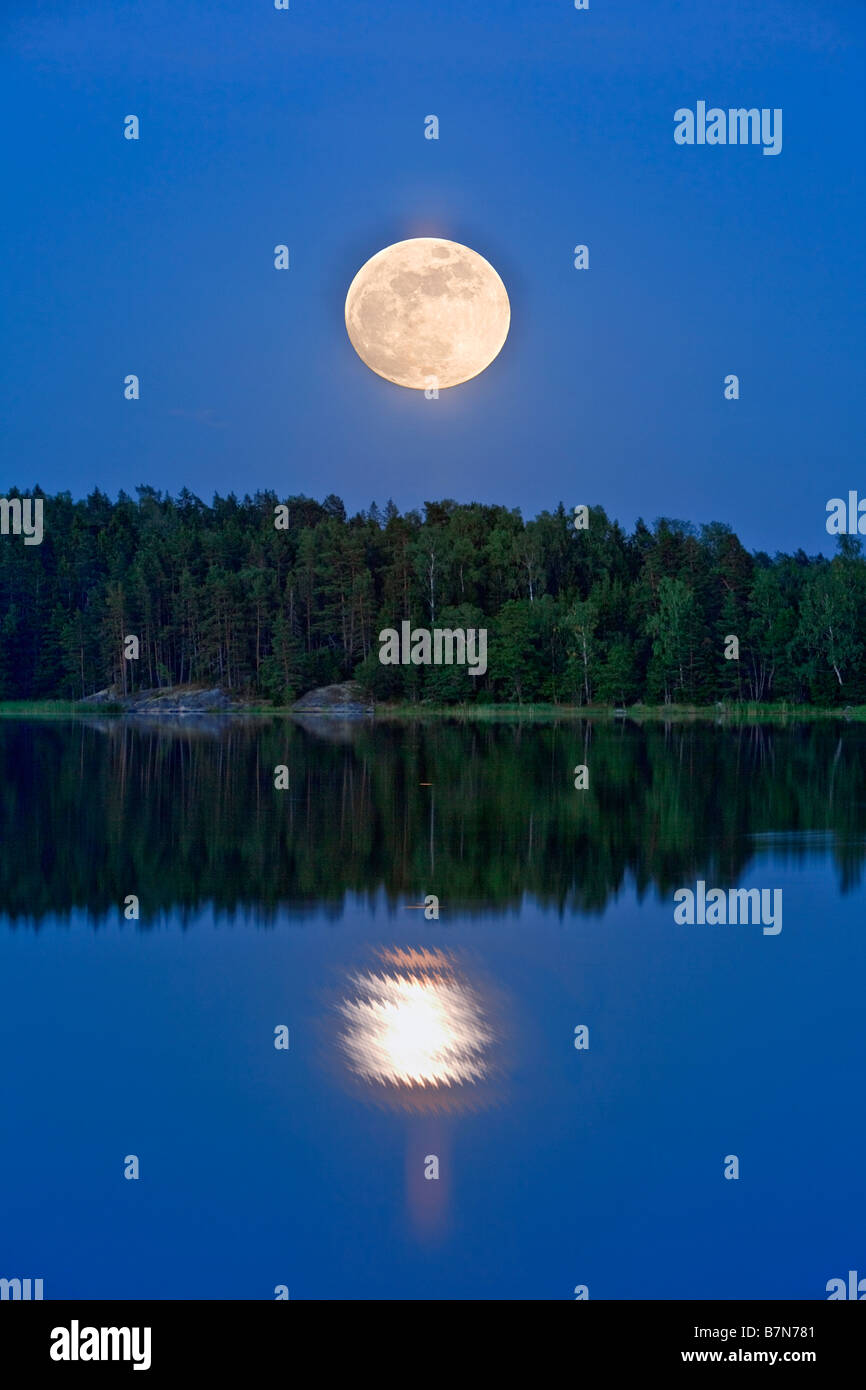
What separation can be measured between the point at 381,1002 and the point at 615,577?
78.0 m

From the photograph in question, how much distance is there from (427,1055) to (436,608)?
76545 mm

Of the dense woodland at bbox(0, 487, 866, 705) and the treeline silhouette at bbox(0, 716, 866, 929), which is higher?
the dense woodland at bbox(0, 487, 866, 705)

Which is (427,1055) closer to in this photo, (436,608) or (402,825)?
(402,825)

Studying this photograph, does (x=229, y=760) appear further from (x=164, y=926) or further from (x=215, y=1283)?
(x=215, y=1283)

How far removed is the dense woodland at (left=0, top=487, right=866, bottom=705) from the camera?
263 feet

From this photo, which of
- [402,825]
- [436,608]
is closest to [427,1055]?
[402,825]

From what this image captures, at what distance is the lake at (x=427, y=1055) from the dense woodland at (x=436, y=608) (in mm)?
54903

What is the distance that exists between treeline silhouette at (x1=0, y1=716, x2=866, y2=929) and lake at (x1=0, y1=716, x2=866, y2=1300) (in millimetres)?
138

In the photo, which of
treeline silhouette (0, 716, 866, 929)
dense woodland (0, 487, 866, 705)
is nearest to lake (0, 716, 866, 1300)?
treeline silhouette (0, 716, 866, 929)

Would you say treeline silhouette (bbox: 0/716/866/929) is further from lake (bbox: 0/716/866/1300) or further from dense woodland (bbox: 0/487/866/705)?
dense woodland (bbox: 0/487/866/705)

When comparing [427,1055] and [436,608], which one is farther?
[436,608]

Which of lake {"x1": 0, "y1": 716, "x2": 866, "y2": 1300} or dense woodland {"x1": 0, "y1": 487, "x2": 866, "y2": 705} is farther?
dense woodland {"x1": 0, "y1": 487, "x2": 866, "y2": 705}

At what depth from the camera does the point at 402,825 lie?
2544cm
